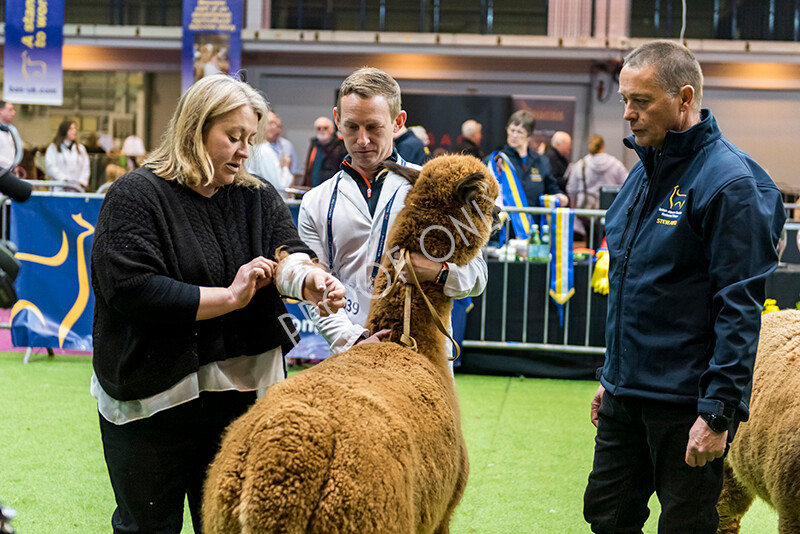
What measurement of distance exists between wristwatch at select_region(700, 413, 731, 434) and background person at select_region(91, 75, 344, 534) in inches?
47.7

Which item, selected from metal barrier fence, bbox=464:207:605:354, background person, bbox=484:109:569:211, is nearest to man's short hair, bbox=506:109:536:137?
background person, bbox=484:109:569:211

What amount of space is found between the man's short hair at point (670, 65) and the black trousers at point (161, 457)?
180cm

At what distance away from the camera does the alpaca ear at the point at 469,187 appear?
273 cm

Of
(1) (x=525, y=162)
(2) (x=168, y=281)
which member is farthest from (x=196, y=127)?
(1) (x=525, y=162)

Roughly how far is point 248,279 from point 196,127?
1.72 feet

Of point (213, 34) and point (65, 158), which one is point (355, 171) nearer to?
point (65, 158)

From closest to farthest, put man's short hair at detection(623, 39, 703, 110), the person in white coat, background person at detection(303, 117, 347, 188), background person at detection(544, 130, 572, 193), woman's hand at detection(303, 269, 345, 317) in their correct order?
woman's hand at detection(303, 269, 345, 317) < man's short hair at detection(623, 39, 703, 110) < background person at detection(303, 117, 347, 188) < background person at detection(544, 130, 572, 193) < the person in white coat

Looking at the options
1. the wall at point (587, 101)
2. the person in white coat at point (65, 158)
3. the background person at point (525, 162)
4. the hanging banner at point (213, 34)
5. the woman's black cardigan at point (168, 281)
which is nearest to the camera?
the woman's black cardigan at point (168, 281)

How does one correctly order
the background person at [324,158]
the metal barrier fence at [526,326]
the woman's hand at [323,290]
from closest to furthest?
the woman's hand at [323,290]
the metal barrier fence at [526,326]
the background person at [324,158]

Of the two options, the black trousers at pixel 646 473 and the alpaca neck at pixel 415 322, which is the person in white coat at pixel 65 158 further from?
the black trousers at pixel 646 473

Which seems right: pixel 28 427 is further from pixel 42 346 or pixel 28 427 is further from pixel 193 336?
pixel 193 336

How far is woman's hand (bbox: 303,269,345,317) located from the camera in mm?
2434

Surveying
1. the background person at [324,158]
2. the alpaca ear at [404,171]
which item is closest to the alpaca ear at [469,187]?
the alpaca ear at [404,171]

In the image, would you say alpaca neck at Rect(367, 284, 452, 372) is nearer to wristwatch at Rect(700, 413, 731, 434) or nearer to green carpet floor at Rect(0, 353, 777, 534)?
wristwatch at Rect(700, 413, 731, 434)
